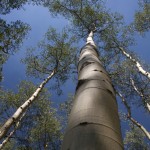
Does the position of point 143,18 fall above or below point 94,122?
above

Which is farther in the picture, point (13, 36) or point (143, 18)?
point (143, 18)

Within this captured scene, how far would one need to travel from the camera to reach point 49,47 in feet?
67.3

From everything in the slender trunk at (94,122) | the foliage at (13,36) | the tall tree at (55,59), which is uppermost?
the tall tree at (55,59)

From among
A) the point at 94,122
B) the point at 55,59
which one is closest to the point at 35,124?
the point at 55,59

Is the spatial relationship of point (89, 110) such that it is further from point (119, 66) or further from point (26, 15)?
point (26, 15)

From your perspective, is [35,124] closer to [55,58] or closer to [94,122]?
[55,58]

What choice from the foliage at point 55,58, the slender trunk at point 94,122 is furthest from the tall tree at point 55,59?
the slender trunk at point 94,122

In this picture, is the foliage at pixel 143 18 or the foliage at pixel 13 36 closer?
the foliage at pixel 13 36

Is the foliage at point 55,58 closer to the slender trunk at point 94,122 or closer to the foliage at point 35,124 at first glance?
the foliage at point 35,124

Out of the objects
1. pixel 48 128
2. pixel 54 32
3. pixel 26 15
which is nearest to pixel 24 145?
pixel 48 128

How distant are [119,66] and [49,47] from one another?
5400 millimetres

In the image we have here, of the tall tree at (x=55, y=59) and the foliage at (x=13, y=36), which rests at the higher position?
the tall tree at (x=55, y=59)

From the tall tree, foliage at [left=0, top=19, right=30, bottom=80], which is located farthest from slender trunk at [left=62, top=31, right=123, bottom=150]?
the tall tree

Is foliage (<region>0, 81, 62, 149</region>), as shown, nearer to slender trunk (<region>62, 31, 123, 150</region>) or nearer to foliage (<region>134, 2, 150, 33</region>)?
foliage (<region>134, 2, 150, 33</region>)
